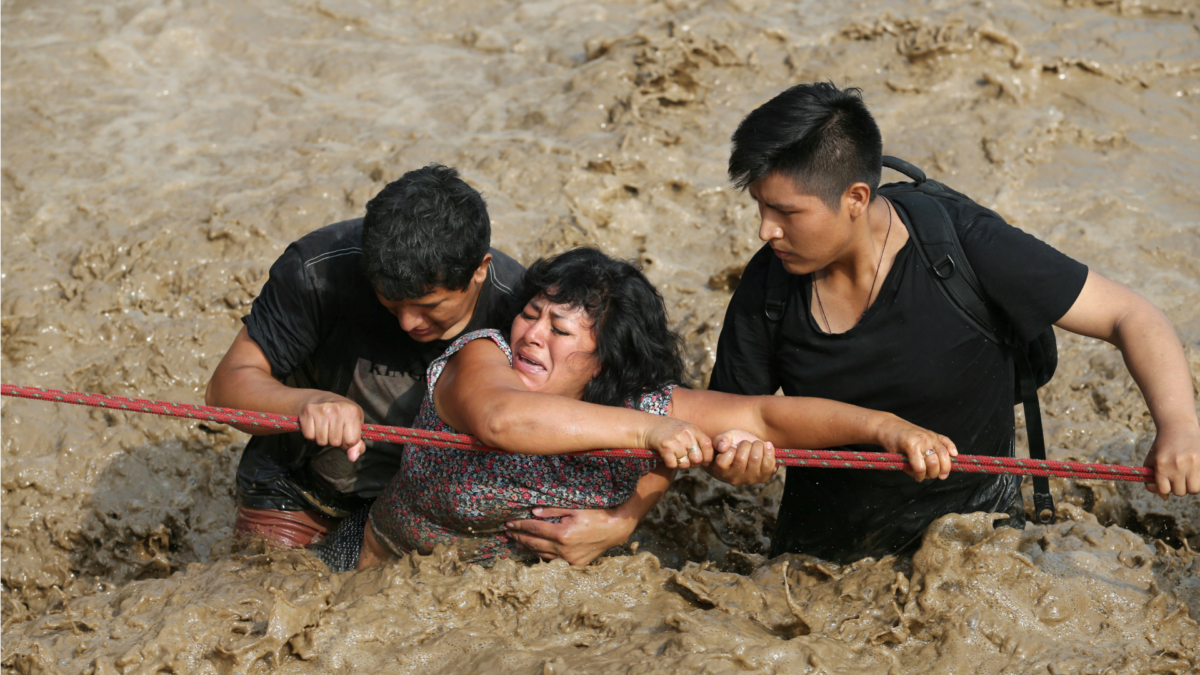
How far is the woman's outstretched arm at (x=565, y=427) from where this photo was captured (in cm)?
262

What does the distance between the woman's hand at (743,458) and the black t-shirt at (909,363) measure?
15.7 inches

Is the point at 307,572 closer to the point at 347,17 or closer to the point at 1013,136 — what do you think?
the point at 1013,136

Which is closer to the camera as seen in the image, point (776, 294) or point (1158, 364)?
point (1158, 364)

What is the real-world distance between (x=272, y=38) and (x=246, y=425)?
504cm

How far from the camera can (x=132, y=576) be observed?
4.18 m

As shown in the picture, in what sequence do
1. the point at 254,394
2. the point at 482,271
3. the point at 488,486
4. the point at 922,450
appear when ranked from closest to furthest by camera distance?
the point at 922,450 → the point at 488,486 → the point at 254,394 → the point at 482,271

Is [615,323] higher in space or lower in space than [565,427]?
higher

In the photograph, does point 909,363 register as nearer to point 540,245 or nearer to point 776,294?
point 776,294

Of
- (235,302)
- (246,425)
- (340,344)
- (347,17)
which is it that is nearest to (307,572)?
(246,425)

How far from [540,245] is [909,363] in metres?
2.79

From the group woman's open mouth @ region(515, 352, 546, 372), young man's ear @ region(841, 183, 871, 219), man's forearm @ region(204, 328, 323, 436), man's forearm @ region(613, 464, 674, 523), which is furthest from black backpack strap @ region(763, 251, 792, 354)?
man's forearm @ region(204, 328, 323, 436)

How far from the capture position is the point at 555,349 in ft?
9.66

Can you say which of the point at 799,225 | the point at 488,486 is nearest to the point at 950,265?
the point at 799,225

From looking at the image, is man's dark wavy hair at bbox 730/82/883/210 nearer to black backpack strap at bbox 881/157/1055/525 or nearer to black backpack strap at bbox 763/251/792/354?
black backpack strap at bbox 881/157/1055/525
